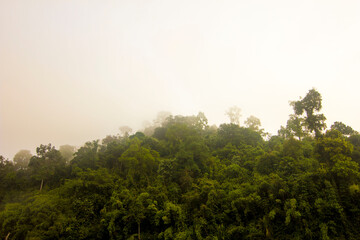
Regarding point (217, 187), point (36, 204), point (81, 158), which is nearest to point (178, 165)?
point (217, 187)

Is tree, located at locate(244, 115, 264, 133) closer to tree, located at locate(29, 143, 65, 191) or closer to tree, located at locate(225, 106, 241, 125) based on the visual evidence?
tree, located at locate(225, 106, 241, 125)

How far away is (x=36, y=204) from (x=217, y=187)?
46.5 feet

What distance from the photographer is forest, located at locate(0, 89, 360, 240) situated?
12.0m

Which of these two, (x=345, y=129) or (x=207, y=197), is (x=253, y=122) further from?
(x=207, y=197)

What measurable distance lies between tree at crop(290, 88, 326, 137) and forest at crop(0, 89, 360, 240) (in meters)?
0.07

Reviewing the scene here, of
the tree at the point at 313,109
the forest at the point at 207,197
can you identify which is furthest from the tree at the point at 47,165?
the tree at the point at 313,109

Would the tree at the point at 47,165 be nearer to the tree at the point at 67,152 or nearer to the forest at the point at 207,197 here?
the forest at the point at 207,197

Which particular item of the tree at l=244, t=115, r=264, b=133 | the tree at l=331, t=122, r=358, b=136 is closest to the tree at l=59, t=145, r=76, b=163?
the tree at l=244, t=115, r=264, b=133

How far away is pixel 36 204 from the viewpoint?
49.4 ft

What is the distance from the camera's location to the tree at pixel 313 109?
17.1m

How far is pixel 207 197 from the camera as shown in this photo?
586 inches

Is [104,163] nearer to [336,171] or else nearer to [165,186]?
[165,186]

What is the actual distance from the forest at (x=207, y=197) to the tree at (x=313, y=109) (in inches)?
2.9

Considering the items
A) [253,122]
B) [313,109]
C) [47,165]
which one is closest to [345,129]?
[313,109]
